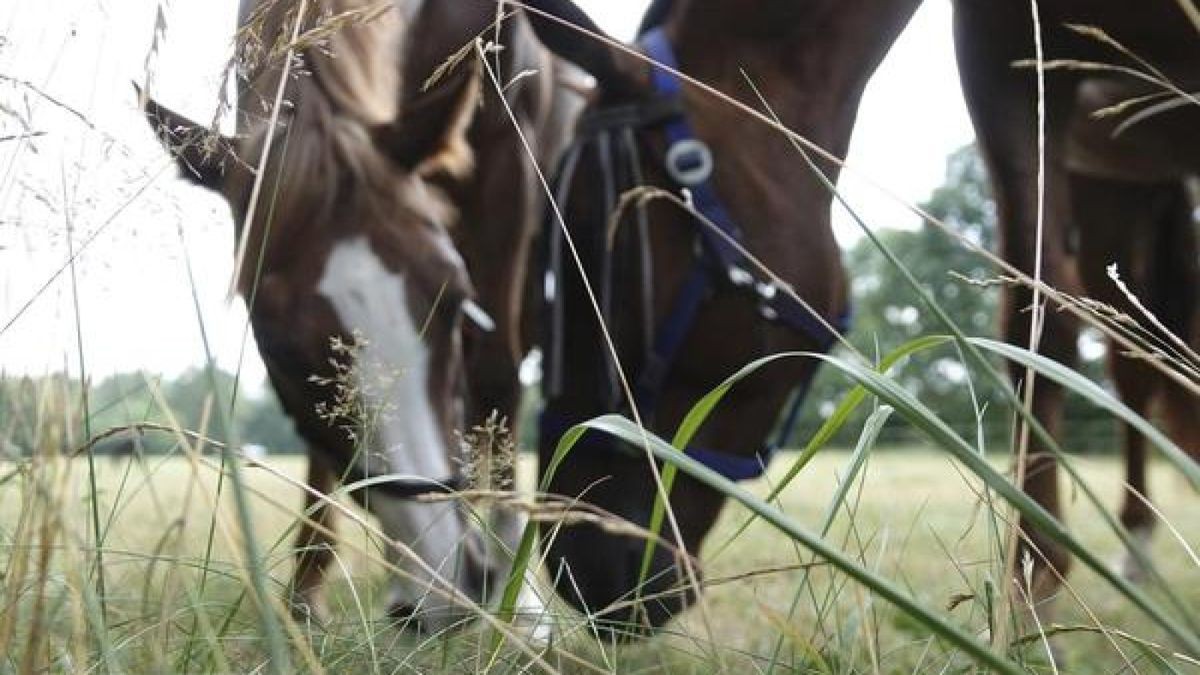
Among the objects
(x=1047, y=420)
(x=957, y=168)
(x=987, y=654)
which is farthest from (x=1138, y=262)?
(x=957, y=168)

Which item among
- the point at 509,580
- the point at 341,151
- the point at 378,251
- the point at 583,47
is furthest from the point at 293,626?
the point at 583,47

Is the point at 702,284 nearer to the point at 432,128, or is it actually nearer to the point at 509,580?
the point at 432,128

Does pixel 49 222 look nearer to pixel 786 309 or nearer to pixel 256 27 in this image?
pixel 256 27

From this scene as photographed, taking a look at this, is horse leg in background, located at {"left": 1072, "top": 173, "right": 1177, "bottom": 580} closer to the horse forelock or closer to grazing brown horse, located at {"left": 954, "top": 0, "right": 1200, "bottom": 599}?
grazing brown horse, located at {"left": 954, "top": 0, "right": 1200, "bottom": 599}

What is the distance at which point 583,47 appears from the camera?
7.29ft

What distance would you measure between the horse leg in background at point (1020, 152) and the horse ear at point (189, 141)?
1.47m

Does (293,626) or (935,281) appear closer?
(293,626)

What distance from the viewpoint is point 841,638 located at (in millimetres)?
897

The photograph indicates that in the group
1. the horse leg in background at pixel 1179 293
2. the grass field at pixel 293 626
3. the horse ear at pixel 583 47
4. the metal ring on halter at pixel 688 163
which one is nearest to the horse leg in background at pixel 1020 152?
the grass field at pixel 293 626

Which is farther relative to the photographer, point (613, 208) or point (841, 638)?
point (613, 208)

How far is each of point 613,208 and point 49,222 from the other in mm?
1356

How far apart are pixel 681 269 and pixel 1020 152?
0.77m

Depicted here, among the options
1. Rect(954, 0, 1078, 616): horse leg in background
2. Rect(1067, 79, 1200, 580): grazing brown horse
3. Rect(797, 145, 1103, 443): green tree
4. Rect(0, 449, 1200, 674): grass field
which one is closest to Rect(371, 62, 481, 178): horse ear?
Rect(0, 449, 1200, 674): grass field

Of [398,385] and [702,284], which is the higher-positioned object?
[702,284]
